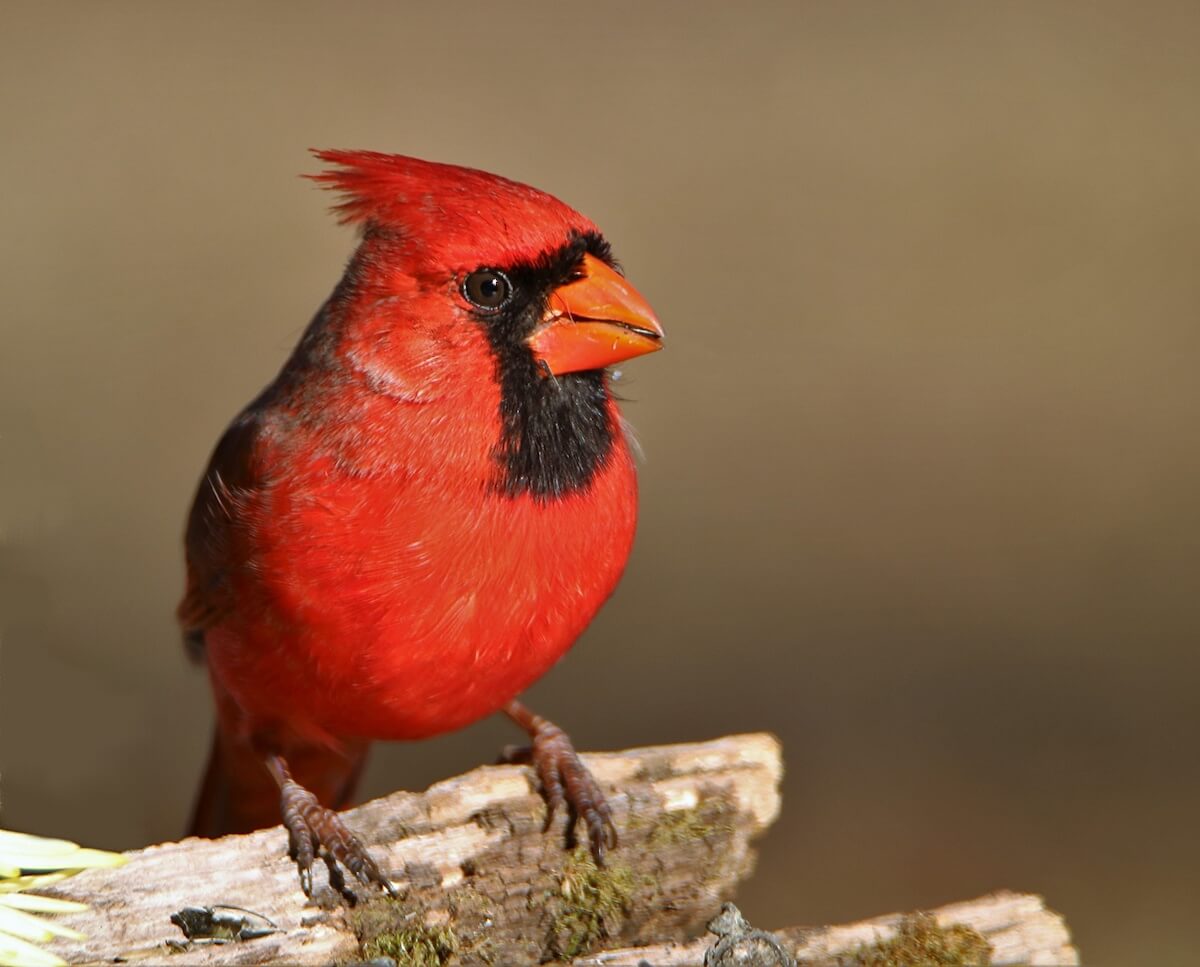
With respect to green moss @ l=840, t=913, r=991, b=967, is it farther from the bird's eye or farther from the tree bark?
the bird's eye

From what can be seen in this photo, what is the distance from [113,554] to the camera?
4.39 meters

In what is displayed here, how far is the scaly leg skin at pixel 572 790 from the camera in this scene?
2.12 m

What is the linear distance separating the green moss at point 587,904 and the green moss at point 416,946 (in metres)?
0.16

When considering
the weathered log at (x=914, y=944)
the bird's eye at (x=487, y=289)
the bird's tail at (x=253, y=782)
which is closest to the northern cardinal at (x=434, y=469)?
the bird's eye at (x=487, y=289)

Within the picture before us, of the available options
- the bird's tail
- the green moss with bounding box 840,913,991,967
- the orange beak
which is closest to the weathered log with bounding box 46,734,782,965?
the green moss with bounding box 840,913,991,967

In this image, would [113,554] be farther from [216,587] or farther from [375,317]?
[375,317]

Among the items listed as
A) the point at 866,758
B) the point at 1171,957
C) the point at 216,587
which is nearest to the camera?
the point at 216,587

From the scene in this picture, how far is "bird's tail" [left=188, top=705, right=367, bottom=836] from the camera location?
2.44 meters

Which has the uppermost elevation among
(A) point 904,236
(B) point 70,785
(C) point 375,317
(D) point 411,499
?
(A) point 904,236

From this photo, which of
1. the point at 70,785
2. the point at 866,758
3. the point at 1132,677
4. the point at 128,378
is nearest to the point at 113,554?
the point at 128,378

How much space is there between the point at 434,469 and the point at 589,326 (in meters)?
0.29

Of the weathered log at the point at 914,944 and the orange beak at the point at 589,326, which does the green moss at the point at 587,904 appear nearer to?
the weathered log at the point at 914,944

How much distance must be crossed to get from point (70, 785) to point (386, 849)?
1.80m

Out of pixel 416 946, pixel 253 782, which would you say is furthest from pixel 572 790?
pixel 253 782
